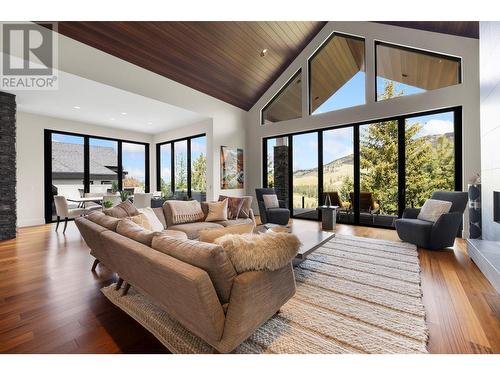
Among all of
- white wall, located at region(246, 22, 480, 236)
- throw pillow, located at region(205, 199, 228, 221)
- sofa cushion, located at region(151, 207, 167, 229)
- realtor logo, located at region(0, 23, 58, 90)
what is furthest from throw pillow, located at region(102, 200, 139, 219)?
white wall, located at region(246, 22, 480, 236)

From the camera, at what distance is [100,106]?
215 inches

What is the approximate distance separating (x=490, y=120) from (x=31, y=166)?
9.24 metres

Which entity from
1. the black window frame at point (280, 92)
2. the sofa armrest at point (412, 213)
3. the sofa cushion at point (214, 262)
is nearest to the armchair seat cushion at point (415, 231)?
the sofa armrest at point (412, 213)

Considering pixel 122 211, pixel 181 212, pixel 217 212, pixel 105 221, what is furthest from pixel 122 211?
pixel 217 212

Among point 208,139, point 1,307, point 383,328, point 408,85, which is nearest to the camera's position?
point 383,328

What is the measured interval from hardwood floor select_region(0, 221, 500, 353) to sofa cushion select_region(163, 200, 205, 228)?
1169 millimetres

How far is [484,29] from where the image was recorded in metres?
3.25

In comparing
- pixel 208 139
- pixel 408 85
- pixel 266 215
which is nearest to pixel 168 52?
pixel 208 139

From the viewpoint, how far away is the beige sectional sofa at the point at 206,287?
1256mm

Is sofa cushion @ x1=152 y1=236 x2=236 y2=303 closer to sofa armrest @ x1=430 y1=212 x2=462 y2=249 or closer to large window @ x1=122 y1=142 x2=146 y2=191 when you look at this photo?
sofa armrest @ x1=430 y1=212 x2=462 y2=249

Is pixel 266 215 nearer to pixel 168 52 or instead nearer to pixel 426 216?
pixel 426 216

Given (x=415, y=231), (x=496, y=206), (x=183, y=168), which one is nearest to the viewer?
(x=496, y=206)

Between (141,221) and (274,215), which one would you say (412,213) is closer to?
(274,215)

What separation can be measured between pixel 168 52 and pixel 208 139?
2441 mm
